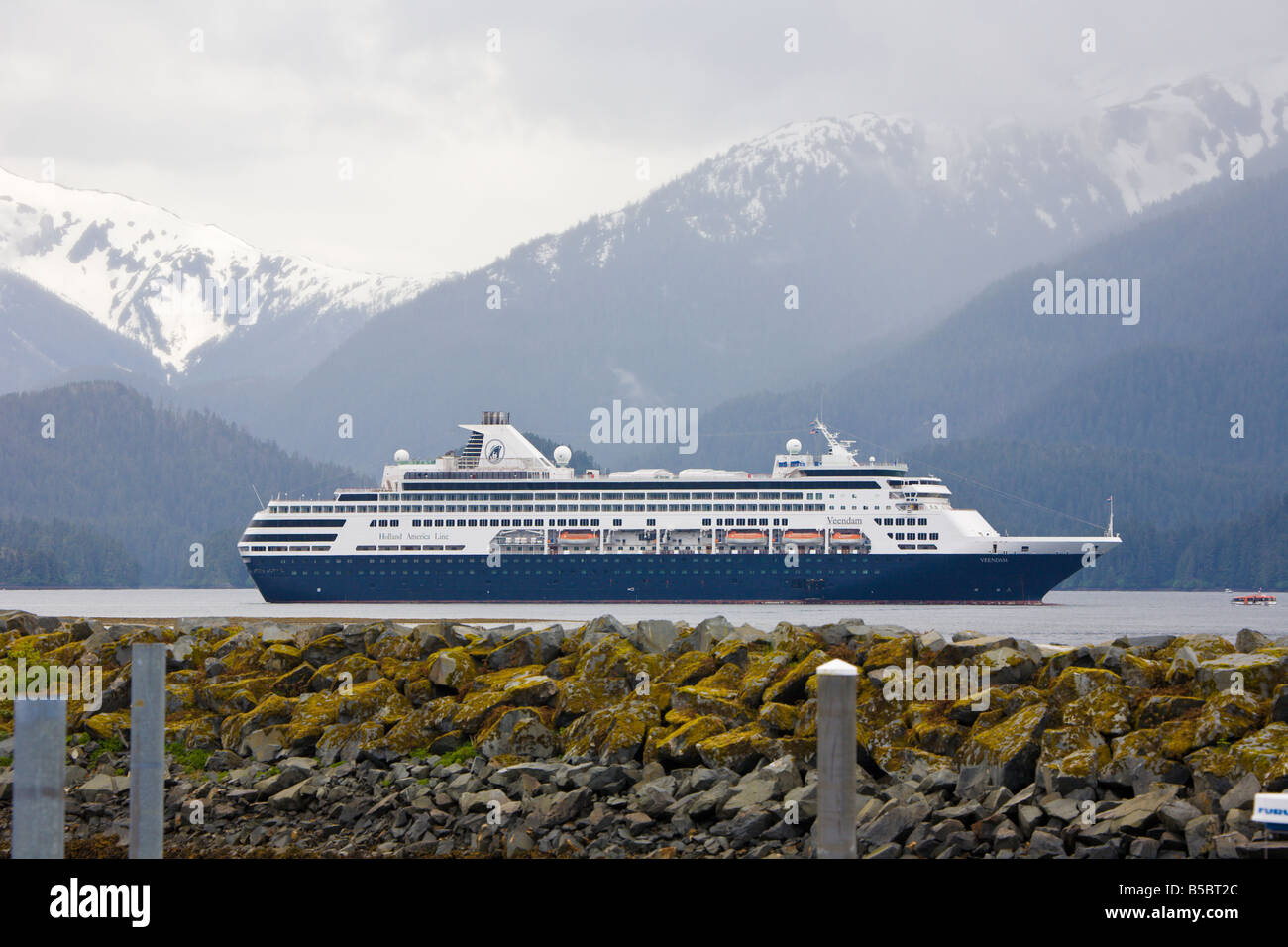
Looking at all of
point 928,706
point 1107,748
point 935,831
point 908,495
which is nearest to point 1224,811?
point 1107,748

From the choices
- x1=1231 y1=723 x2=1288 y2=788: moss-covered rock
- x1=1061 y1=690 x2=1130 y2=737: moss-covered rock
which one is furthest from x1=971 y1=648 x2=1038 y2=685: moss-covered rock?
x1=1231 y1=723 x2=1288 y2=788: moss-covered rock

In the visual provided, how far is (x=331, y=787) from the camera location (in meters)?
18.2

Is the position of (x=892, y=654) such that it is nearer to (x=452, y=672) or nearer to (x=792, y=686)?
(x=792, y=686)

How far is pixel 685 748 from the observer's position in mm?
18109

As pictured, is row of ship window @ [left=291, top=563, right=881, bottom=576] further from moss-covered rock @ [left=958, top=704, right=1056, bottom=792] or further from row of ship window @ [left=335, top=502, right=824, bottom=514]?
moss-covered rock @ [left=958, top=704, right=1056, bottom=792]

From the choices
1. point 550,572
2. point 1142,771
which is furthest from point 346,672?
point 550,572

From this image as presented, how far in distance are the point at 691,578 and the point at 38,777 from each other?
238ft

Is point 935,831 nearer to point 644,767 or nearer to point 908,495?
point 644,767

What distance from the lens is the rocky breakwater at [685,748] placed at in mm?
15516

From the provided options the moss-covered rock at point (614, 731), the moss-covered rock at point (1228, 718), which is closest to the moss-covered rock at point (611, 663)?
the moss-covered rock at point (614, 731)

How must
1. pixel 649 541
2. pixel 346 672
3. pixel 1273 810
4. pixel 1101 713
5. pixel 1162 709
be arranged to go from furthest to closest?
pixel 649 541 → pixel 346 672 → pixel 1101 713 → pixel 1162 709 → pixel 1273 810

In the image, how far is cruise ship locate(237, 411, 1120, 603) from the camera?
268ft

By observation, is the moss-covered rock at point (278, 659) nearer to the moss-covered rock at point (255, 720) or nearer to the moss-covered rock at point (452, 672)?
the moss-covered rock at point (255, 720)

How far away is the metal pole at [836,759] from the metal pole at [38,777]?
5.11 meters
